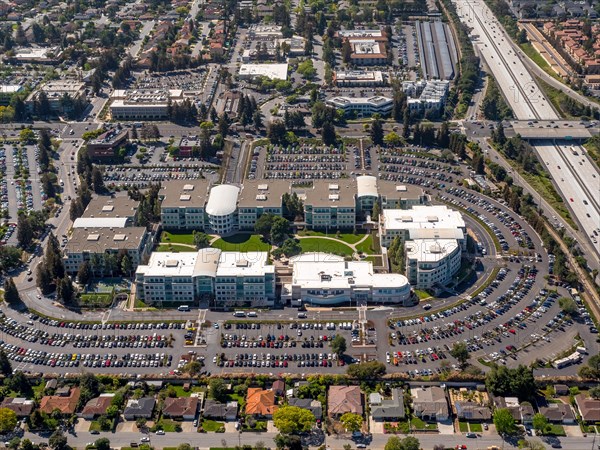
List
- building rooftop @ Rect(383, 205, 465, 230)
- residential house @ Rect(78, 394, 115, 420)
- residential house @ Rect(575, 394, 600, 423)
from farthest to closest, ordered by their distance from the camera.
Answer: building rooftop @ Rect(383, 205, 465, 230) < residential house @ Rect(78, 394, 115, 420) < residential house @ Rect(575, 394, 600, 423)

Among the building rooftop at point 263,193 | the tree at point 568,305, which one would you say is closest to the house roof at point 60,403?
the building rooftop at point 263,193

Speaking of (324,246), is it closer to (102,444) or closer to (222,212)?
(222,212)

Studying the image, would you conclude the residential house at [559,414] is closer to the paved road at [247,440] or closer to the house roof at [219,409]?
the paved road at [247,440]

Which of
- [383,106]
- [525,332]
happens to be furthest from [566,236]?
[383,106]

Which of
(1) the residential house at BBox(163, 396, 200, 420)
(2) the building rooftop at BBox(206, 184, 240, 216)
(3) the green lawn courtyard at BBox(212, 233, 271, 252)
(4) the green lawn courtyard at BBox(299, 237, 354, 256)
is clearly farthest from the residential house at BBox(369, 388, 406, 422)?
(2) the building rooftop at BBox(206, 184, 240, 216)

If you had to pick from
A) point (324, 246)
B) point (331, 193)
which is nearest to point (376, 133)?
point (331, 193)

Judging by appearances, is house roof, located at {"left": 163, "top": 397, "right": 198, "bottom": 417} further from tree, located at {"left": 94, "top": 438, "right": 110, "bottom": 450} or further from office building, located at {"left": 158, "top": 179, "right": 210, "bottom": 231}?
office building, located at {"left": 158, "top": 179, "right": 210, "bottom": 231}
